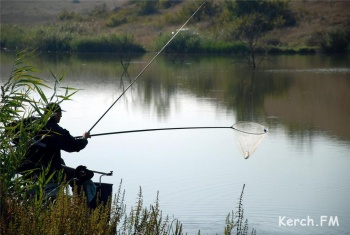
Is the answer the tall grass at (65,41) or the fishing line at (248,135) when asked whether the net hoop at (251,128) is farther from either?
the tall grass at (65,41)

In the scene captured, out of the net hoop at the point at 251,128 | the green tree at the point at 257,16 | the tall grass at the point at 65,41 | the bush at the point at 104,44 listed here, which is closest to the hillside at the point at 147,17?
the green tree at the point at 257,16

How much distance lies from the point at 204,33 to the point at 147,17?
670cm

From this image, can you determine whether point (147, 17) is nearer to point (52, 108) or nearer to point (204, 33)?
point (204, 33)

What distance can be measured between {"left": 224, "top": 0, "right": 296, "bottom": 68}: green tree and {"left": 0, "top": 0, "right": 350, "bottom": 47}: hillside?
48 centimetres

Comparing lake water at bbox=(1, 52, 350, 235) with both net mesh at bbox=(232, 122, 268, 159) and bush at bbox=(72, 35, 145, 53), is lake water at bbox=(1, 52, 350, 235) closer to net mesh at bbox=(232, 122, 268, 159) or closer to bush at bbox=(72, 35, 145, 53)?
net mesh at bbox=(232, 122, 268, 159)

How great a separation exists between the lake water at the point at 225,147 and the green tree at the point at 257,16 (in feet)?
33.3

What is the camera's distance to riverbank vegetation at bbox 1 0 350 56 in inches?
1161

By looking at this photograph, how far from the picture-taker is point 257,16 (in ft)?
102

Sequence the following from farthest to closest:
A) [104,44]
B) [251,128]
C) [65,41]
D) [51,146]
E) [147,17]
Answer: [147,17]
[65,41]
[104,44]
[251,128]
[51,146]

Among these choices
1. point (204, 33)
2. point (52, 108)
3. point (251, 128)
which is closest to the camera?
point (52, 108)

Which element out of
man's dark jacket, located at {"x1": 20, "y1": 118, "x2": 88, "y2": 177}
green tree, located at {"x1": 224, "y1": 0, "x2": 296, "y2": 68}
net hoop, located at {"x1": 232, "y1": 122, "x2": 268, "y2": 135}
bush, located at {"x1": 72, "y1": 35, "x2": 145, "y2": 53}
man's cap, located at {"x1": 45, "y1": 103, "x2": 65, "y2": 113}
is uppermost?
green tree, located at {"x1": 224, "y1": 0, "x2": 296, "y2": 68}

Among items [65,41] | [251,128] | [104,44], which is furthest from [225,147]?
[65,41]

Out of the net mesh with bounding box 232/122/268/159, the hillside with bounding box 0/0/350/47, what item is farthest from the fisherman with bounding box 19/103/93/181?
the hillside with bounding box 0/0/350/47

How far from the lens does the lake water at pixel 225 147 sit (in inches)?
273
